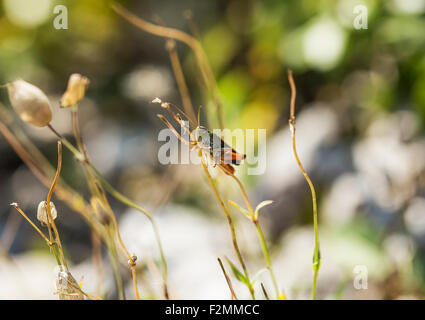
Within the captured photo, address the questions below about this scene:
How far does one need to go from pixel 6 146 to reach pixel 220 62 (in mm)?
718

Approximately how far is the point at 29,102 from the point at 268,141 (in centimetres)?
84

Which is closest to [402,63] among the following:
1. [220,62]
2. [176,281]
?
[220,62]

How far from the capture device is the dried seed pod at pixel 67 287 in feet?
0.84

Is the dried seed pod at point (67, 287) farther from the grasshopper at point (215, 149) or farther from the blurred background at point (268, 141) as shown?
the blurred background at point (268, 141)

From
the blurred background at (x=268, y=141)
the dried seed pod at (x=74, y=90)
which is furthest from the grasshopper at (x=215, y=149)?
the blurred background at (x=268, y=141)

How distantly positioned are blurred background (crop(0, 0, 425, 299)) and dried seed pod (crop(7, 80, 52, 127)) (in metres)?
0.29

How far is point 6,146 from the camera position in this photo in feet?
4.30

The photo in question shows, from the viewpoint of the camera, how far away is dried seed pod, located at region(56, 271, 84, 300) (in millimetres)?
255

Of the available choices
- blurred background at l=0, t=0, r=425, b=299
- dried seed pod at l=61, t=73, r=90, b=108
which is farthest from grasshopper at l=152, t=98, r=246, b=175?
blurred background at l=0, t=0, r=425, b=299

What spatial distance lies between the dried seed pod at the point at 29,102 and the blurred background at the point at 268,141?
29 cm

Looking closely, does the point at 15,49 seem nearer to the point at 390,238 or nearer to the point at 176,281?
the point at 176,281

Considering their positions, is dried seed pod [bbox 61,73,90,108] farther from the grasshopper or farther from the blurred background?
the blurred background

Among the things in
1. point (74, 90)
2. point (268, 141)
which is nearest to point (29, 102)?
point (74, 90)
